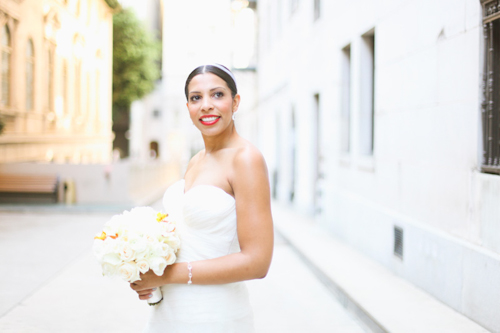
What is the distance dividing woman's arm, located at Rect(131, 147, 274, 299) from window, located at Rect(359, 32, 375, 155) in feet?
25.7

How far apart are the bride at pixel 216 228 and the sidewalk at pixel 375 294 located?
2955 mm

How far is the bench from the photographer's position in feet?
51.6

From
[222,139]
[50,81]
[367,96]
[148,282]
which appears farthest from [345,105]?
[50,81]

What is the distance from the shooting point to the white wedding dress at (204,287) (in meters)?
2.33

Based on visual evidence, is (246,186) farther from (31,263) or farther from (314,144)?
(314,144)

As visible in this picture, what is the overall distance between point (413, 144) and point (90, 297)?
4.49m

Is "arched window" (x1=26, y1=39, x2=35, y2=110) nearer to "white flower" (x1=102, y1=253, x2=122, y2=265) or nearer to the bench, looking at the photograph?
the bench

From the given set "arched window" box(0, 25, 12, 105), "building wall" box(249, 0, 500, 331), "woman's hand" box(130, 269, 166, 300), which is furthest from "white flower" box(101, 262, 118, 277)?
"arched window" box(0, 25, 12, 105)

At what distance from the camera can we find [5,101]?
17.2 meters

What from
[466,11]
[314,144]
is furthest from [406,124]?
[314,144]

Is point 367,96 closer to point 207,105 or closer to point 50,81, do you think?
point 207,105

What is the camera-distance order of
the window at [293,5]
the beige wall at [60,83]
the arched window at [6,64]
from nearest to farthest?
the window at [293,5] < the arched window at [6,64] < the beige wall at [60,83]

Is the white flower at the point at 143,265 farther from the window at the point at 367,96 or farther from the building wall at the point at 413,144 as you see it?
the window at the point at 367,96

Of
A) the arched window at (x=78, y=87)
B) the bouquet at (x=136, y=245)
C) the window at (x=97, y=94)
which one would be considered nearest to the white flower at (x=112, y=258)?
the bouquet at (x=136, y=245)
